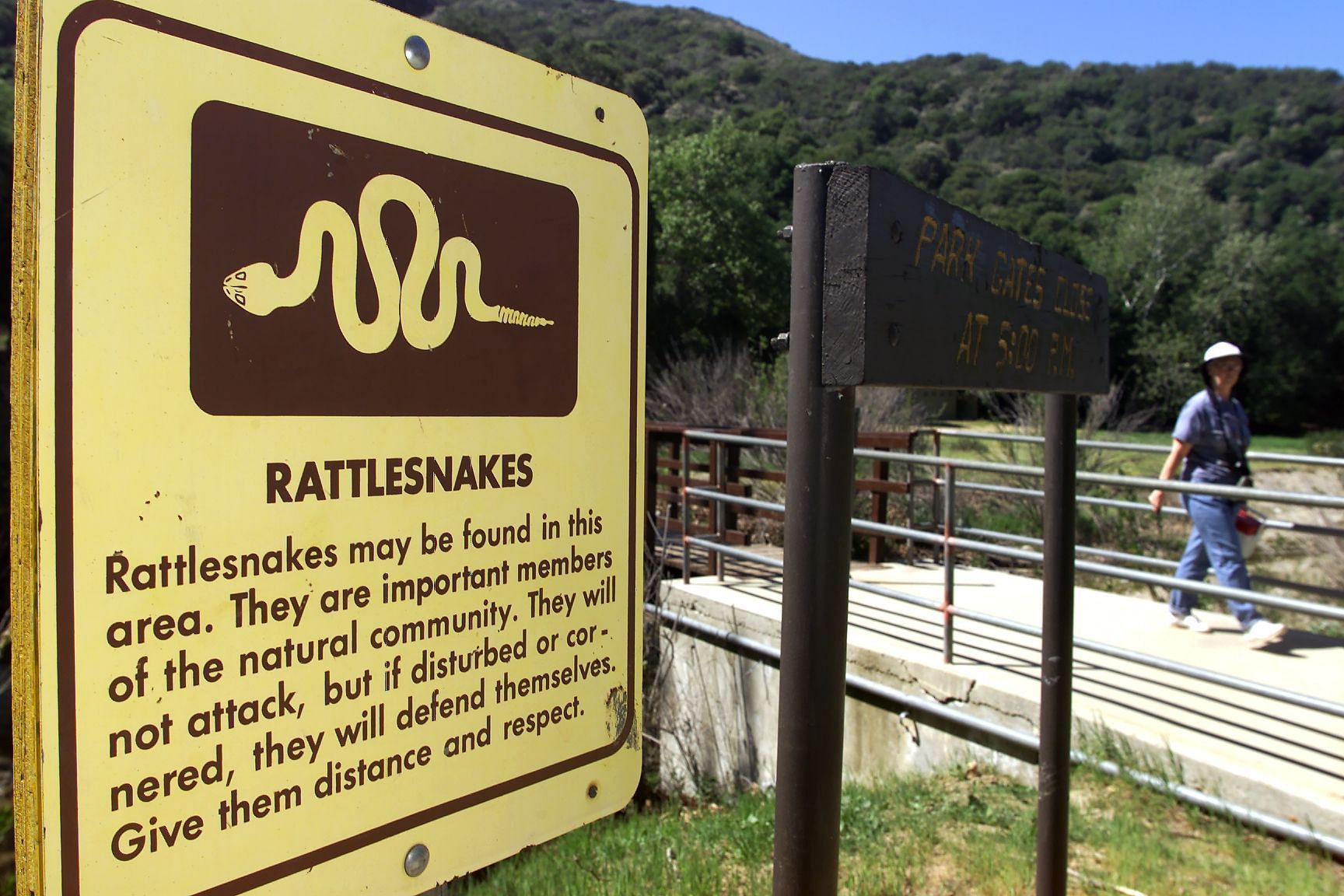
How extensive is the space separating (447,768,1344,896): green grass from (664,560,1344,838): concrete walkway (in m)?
0.20

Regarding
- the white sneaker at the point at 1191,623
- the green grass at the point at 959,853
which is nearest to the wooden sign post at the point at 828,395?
the green grass at the point at 959,853

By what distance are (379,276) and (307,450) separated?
0.21 meters

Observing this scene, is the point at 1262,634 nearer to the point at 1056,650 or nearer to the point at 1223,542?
the point at 1223,542

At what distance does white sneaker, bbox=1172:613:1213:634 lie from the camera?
5.50 m

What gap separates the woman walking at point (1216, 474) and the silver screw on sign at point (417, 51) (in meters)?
4.98

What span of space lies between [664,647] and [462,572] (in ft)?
18.5

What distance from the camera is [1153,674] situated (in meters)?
4.75

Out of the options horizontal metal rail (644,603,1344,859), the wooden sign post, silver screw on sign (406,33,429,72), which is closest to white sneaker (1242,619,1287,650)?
horizontal metal rail (644,603,1344,859)

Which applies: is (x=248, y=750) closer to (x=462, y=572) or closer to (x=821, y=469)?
(x=462, y=572)

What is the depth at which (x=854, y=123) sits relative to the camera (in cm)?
8456

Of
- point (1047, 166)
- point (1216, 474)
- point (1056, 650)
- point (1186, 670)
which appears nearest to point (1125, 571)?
point (1186, 670)

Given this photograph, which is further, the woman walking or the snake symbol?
the woman walking

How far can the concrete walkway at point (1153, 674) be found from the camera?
142 inches

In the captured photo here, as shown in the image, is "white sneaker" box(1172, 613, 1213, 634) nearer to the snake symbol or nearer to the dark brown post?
the dark brown post
